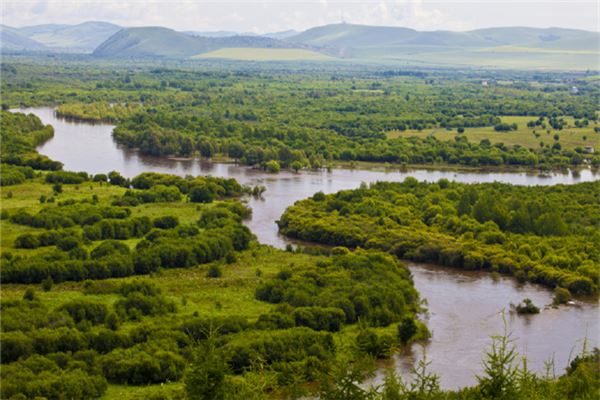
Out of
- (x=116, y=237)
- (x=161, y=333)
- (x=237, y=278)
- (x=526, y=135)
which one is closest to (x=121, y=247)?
(x=116, y=237)

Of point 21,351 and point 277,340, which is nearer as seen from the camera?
point 21,351

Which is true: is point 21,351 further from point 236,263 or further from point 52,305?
point 236,263

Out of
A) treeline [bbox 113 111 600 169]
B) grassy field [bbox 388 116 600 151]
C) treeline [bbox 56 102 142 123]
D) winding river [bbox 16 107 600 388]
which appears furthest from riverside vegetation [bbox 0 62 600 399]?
treeline [bbox 56 102 142 123]

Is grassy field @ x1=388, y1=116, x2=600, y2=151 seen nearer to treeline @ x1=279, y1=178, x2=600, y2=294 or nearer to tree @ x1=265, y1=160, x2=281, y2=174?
tree @ x1=265, y1=160, x2=281, y2=174

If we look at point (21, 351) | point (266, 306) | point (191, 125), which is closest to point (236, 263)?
point (266, 306)

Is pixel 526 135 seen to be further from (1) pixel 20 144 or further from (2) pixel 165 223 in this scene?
(2) pixel 165 223
